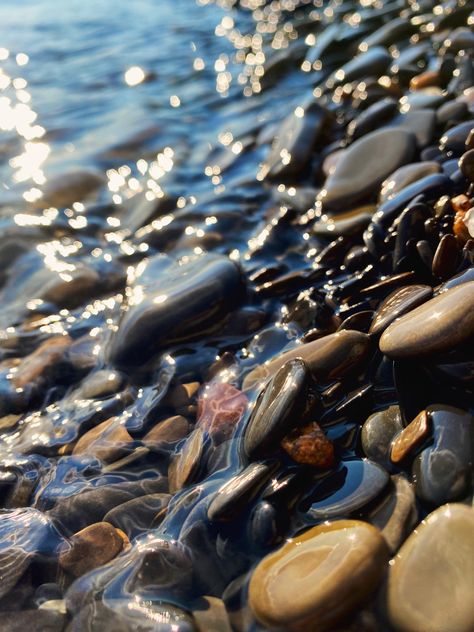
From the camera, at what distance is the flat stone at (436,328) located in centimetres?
169

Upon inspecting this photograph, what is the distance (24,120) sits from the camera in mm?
5566

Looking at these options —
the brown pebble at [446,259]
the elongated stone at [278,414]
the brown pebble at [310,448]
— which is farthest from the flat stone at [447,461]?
the brown pebble at [446,259]

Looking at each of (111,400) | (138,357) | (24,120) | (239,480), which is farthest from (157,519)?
(24,120)

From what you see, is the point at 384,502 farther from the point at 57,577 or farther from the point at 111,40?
the point at 111,40

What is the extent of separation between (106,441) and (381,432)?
97 centimetres

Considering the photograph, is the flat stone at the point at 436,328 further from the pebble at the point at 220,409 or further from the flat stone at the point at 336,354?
the pebble at the point at 220,409

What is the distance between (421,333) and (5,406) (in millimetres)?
1652

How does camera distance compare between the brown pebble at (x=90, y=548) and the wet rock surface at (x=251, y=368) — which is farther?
the brown pebble at (x=90, y=548)

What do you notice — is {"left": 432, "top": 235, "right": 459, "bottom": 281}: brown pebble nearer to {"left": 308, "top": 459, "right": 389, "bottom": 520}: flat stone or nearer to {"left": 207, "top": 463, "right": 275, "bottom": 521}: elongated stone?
{"left": 308, "top": 459, "right": 389, "bottom": 520}: flat stone

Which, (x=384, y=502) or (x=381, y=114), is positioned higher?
(x=381, y=114)

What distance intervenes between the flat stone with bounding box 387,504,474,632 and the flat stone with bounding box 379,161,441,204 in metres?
1.75

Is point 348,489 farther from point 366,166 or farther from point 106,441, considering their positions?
point 366,166

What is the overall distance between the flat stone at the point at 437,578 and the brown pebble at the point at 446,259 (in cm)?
90

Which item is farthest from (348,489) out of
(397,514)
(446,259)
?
(446,259)
